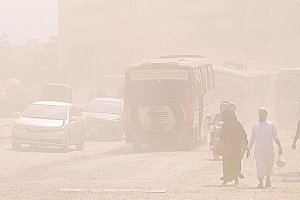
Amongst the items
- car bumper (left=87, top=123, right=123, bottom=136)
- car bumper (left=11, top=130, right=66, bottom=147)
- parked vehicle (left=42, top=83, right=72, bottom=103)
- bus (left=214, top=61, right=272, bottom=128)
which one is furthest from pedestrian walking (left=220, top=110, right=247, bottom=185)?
parked vehicle (left=42, top=83, right=72, bottom=103)

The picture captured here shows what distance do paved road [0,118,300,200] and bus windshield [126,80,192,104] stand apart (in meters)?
3.95

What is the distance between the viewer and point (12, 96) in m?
77.2

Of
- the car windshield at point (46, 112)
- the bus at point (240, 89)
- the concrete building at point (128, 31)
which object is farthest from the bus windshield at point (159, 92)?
the concrete building at point (128, 31)

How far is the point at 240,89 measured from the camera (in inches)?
1933

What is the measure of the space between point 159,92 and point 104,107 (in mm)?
8455

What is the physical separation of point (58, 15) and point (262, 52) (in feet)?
157

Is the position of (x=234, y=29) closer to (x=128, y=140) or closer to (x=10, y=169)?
(x=128, y=140)

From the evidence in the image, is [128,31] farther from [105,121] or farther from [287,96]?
[105,121]

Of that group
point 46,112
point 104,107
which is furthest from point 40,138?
point 104,107

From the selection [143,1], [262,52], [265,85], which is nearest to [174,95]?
[265,85]

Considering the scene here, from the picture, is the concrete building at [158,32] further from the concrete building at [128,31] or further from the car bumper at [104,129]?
the car bumper at [104,129]

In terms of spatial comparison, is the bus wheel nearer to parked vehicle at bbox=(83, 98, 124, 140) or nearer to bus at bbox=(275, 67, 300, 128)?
parked vehicle at bbox=(83, 98, 124, 140)

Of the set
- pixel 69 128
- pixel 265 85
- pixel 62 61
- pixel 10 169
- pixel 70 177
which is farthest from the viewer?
pixel 62 61

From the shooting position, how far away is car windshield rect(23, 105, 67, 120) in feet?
95.6
